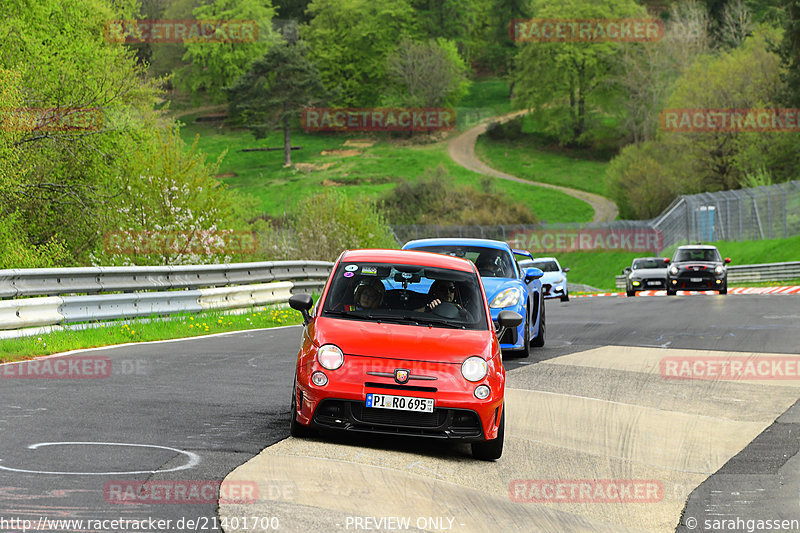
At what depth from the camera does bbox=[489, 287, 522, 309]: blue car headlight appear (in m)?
14.6

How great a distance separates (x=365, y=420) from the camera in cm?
796

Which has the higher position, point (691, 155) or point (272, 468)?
point (272, 468)

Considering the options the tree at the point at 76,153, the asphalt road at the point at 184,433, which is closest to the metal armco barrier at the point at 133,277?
the asphalt road at the point at 184,433

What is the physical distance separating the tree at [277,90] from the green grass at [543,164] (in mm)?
19746

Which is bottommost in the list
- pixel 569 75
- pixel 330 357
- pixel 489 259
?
pixel 569 75

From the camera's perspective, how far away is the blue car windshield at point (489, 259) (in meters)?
15.3

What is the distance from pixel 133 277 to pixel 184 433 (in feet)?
32.5

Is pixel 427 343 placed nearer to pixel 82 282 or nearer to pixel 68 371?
pixel 68 371

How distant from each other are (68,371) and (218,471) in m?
5.68

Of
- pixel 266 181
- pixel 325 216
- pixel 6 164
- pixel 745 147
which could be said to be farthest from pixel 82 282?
pixel 266 181

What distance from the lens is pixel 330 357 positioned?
8.10 m

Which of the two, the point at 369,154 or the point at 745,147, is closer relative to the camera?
the point at 745,147
